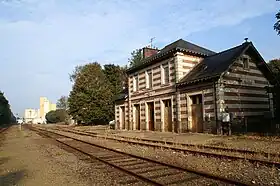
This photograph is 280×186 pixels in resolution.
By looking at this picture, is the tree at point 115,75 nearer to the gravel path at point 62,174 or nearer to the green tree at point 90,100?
the green tree at point 90,100

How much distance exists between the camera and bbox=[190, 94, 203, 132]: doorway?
20.1 m

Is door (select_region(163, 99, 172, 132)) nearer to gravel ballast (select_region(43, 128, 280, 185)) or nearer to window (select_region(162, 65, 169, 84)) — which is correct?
window (select_region(162, 65, 169, 84))

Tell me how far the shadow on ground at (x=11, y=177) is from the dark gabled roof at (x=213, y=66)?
13.3m

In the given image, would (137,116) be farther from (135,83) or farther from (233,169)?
(233,169)

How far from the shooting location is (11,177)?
26.7 feet

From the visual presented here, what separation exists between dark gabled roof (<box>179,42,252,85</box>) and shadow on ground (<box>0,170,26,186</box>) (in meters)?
13.3

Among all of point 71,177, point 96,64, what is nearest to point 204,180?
point 71,177

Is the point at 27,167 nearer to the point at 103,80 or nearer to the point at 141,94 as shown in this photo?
the point at 141,94

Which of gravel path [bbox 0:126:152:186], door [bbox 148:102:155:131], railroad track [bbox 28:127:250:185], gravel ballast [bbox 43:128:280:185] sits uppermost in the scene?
door [bbox 148:102:155:131]

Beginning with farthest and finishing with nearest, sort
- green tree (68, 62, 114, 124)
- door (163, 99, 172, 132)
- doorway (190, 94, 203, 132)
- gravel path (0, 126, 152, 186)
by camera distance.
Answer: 1. green tree (68, 62, 114, 124)
2. door (163, 99, 172, 132)
3. doorway (190, 94, 203, 132)
4. gravel path (0, 126, 152, 186)

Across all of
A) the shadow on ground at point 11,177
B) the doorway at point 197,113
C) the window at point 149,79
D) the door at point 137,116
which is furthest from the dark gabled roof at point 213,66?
the shadow on ground at point 11,177

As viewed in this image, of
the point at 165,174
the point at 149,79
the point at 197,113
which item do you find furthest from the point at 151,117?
the point at 165,174

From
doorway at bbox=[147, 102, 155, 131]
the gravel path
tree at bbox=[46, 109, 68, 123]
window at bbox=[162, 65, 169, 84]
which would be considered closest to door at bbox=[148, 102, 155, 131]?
doorway at bbox=[147, 102, 155, 131]

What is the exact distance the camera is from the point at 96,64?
5516cm
